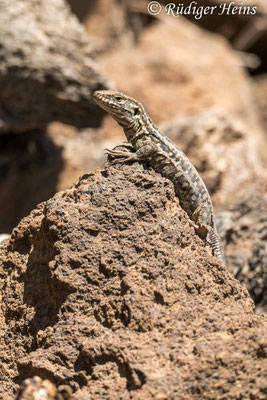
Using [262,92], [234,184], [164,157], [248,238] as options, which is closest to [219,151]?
[234,184]

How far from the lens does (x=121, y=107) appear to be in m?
5.06

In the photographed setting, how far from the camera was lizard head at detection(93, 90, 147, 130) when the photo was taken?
5039mm

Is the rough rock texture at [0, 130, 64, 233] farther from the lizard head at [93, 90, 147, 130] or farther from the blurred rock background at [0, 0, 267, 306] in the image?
the lizard head at [93, 90, 147, 130]

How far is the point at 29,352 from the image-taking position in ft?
13.1

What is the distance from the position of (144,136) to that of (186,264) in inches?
55.8

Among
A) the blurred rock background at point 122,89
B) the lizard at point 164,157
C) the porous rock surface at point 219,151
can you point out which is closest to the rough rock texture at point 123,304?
the lizard at point 164,157

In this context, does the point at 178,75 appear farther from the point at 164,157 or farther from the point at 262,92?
the point at 164,157

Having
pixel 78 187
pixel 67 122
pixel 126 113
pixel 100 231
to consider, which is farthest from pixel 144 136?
pixel 67 122

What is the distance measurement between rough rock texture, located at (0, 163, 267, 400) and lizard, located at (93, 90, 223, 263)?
36 cm

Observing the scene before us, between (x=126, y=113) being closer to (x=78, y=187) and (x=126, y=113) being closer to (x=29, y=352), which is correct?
(x=78, y=187)

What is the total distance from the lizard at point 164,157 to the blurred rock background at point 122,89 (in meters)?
1.25

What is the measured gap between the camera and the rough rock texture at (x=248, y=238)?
5.85 metres

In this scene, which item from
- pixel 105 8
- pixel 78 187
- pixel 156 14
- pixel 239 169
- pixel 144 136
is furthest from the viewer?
pixel 156 14

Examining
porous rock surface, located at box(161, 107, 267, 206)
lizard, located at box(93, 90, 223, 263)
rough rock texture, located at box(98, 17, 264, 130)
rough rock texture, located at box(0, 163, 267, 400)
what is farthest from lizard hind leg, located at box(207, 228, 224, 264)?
rough rock texture, located at box(98, 17, 264, 130)
